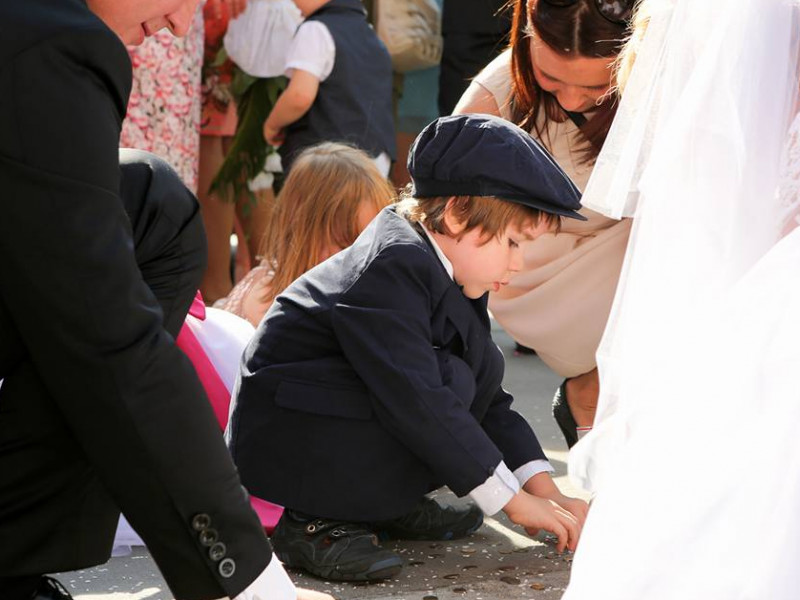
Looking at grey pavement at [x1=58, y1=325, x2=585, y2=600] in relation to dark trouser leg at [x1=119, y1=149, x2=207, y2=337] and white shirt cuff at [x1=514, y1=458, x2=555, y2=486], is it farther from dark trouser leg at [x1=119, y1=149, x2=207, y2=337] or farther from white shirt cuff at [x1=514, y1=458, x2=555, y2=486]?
dark trouser leg at [x1=119, y1=149, x2=207, y2=337]

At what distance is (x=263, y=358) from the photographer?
2.52 m

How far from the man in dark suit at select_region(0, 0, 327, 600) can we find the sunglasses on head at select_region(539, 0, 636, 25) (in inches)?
64.6

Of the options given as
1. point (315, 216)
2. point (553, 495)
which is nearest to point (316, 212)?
point (315, 216)

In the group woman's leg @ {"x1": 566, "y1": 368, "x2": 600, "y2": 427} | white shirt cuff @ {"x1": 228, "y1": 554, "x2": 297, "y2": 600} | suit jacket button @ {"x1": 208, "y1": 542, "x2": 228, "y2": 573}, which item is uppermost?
suit jacket button @ {"x1": 208, "y1": 542, "x2": 228, "y2": 573}

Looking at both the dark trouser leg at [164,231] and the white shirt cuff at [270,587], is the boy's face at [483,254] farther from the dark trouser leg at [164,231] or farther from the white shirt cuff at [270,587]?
the white shirt cuff at [270,587]

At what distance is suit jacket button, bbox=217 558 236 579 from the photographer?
1.41 meters

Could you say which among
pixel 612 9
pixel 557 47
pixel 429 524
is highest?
pixel 612 9

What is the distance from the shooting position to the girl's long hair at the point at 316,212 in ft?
10.7

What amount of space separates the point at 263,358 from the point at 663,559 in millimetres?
1072

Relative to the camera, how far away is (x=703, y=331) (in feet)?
6.37

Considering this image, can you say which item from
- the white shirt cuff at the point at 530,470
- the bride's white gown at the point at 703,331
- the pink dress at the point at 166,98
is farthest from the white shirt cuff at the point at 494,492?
the pink dress at the point at 166,98

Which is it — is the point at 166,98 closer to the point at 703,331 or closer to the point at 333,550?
the point at 333,550

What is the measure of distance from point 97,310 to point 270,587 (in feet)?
1.30

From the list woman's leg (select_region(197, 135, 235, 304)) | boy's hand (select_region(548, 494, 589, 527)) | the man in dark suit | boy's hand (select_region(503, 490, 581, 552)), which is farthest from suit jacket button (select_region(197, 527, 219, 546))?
woman's leg (select_region(197, 135, 235, 304))
